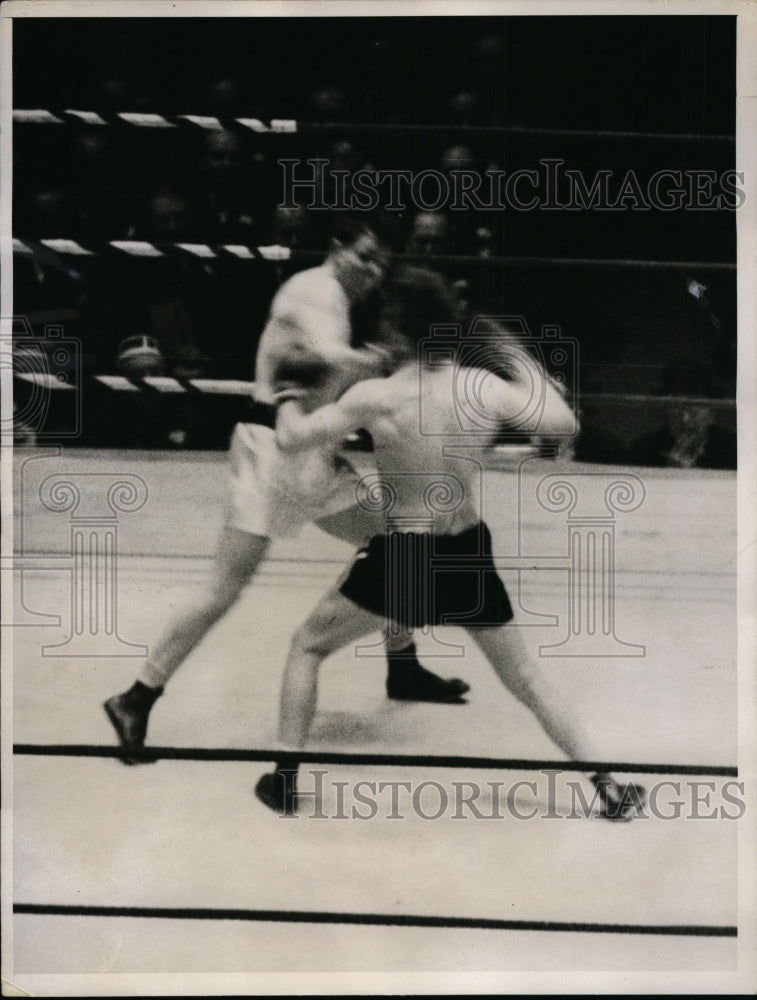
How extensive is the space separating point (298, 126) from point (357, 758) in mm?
1253

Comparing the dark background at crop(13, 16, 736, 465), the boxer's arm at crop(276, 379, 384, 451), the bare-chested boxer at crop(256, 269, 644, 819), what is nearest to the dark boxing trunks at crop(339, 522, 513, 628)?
the bare-chested boxer at crop(256, 269, 644, 819)

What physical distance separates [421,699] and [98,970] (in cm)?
85

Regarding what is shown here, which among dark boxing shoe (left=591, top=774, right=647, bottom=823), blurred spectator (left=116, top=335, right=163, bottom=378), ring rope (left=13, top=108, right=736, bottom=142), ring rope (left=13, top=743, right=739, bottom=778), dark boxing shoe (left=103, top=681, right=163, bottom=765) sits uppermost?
ring rope (left=13, top=108, right=736, bottom=142)

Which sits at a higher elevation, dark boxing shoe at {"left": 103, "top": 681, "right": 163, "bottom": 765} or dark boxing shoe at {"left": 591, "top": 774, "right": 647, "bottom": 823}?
dark boxing shoe at {"left": 103, "top": 681, "right": 163, "bottom": 765}

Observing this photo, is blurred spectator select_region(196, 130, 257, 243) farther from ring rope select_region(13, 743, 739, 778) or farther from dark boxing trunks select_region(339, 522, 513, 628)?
ring rope select_region(13, 743, 739, 778)

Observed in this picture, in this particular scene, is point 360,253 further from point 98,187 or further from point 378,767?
point 378,767

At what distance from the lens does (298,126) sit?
202cm

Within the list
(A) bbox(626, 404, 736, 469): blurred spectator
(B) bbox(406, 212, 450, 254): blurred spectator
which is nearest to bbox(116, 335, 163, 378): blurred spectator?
(B) bbox(406, 212, 450, 254): blurred spectator

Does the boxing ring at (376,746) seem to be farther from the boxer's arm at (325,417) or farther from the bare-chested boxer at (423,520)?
the boxer's arm at (325,417)

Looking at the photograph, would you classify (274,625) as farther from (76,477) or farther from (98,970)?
(98,970)

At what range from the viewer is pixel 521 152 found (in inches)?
80.0

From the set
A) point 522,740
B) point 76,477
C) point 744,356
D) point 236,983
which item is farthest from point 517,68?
point 236,983

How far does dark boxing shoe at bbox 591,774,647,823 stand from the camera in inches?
80.8

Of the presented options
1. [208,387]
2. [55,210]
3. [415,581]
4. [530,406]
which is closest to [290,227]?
[208,387]
